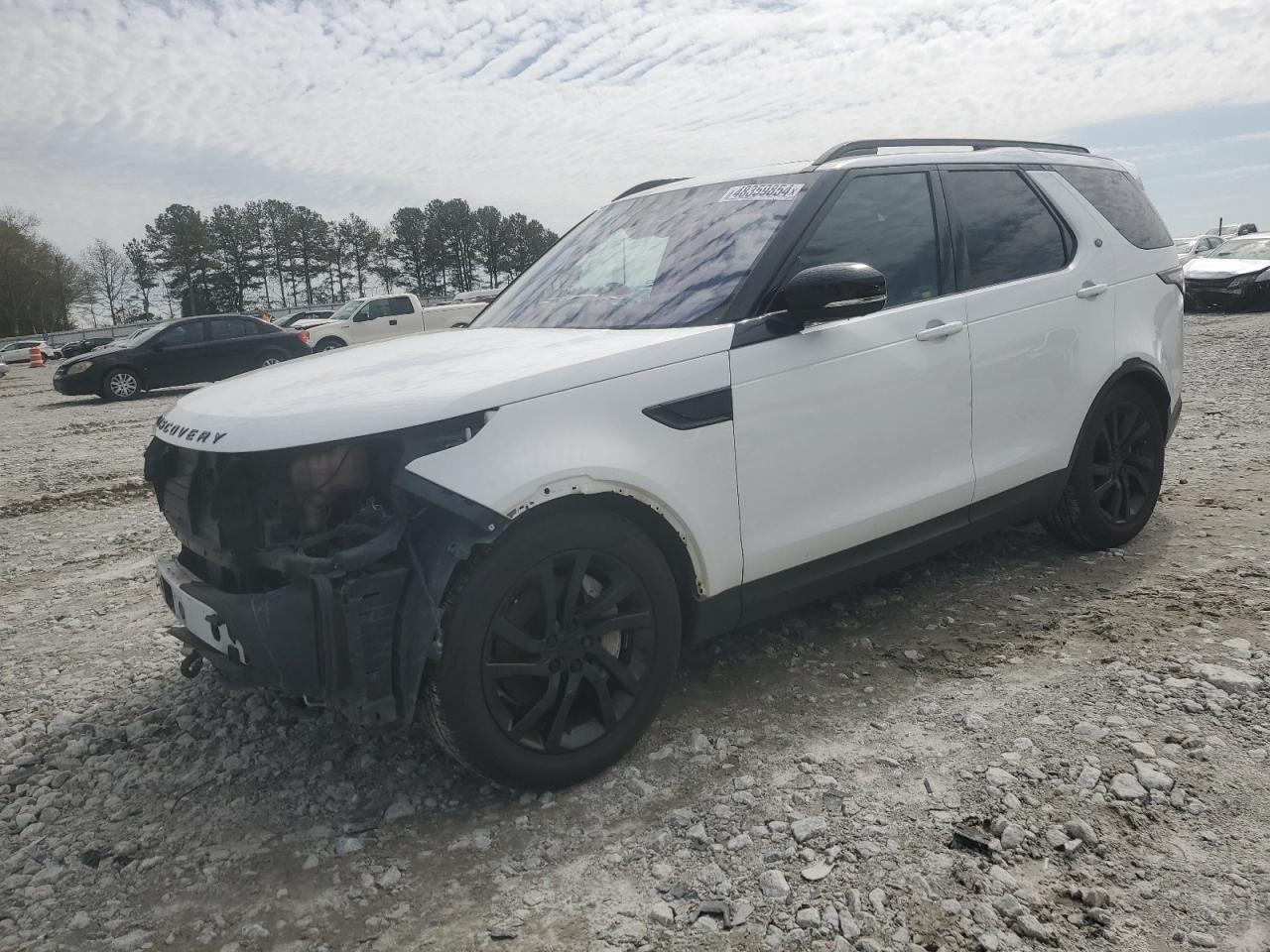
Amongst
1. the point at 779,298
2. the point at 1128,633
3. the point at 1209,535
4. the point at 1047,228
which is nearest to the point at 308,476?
the point at 779,298

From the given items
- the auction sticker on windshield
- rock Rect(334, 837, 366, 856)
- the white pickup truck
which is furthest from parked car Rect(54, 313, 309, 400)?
rock Rect(334, 837, 366, 856)

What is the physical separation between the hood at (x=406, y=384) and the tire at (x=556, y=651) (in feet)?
1.29

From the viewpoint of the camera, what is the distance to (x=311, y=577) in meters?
2.38

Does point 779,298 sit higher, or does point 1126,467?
point 779,298

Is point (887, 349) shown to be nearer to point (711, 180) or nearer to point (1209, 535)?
point (711, 180)

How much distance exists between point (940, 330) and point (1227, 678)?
5.03 feet

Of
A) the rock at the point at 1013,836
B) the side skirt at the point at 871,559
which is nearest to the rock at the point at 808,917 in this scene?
the rock at the point at 1013,836

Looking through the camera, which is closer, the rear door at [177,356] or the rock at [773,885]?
the rock at [773,885]

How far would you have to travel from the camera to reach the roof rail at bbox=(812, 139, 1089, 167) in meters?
3.56

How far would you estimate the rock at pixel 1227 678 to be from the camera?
309 cm

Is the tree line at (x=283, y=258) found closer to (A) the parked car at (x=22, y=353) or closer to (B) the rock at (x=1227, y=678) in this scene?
(A) the parked car at (x=22, y=353)

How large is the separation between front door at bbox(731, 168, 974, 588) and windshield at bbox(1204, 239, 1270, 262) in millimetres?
18386

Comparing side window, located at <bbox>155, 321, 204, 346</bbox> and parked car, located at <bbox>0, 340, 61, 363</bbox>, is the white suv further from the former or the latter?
parked car, located at <bbox>0, 340, 61, 363</bbox>

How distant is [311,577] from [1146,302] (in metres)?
3.99
